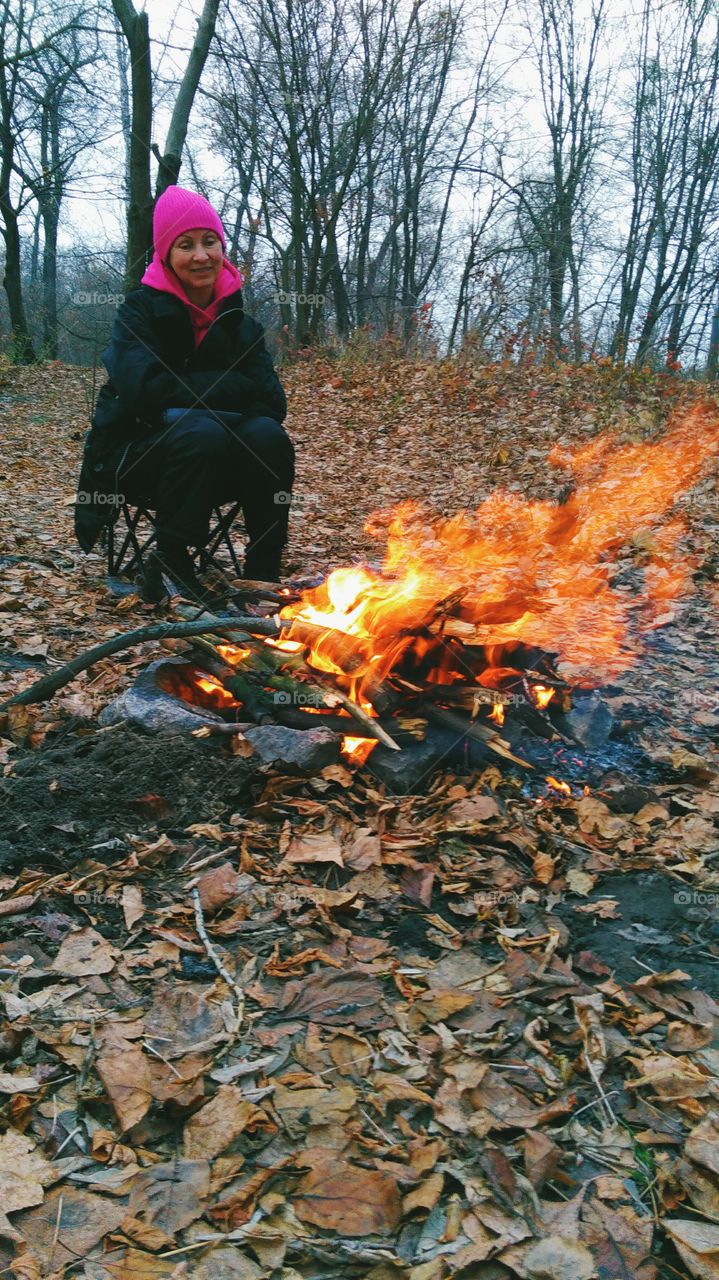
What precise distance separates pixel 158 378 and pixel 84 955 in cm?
321

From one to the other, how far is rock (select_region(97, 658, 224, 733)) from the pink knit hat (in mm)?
2416

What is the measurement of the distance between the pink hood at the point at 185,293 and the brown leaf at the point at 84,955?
3.46m

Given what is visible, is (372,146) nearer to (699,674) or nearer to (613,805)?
(699,674)

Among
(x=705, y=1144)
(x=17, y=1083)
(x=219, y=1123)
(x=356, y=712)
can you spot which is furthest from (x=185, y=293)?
(x=705, y=1144)

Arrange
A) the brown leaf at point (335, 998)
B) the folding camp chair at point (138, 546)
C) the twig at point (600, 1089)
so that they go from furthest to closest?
the folding camp chair at point (138, 546)
the brown leaf at point (335, 998)
the twig at point (600, 1089)

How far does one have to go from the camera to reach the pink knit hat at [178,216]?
4355 mm

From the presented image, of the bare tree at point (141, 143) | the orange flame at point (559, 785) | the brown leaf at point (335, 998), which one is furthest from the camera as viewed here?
the bare tree at point (141, 143)

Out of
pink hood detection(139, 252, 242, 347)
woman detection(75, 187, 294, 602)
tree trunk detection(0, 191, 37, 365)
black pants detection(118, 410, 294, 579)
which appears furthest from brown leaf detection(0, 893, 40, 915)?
tree trunk detection(0, 191, 37, 365)

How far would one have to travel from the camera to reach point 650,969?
2.33m

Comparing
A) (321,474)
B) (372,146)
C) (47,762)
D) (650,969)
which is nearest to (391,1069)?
(650,969)

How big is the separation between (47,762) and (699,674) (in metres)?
3.18

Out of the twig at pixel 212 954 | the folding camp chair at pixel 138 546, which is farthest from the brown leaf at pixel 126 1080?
the folding camp chair at pixel 138 546

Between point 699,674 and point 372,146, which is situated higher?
point 372,146

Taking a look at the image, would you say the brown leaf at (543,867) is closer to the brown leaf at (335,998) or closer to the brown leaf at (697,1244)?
the brown leaf at (335,998)
